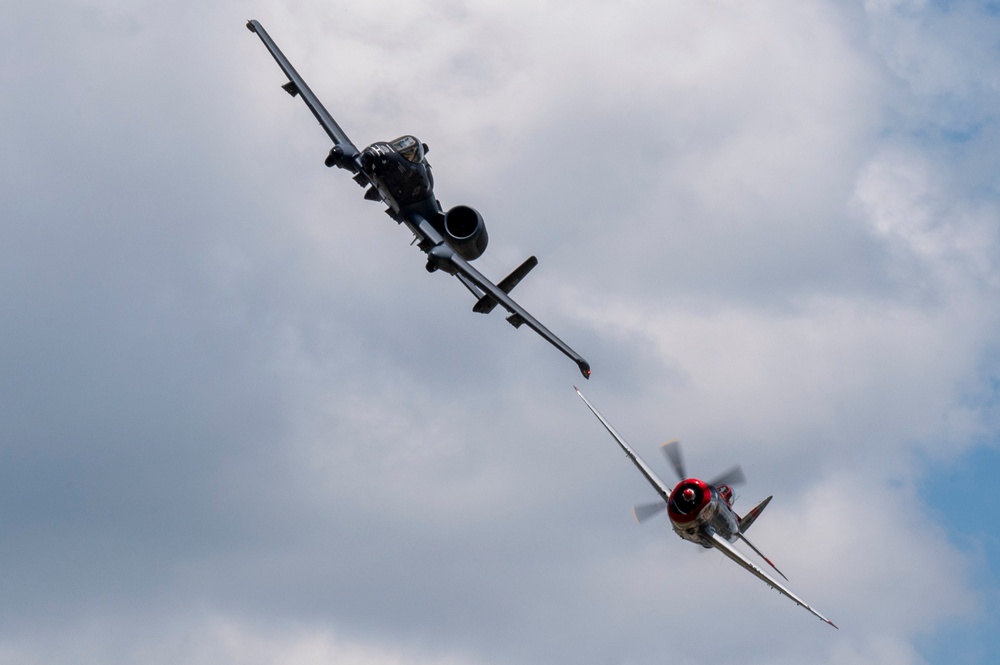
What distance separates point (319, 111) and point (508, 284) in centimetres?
1152

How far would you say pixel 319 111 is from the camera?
222ft

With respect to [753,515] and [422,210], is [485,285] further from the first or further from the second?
[753,515]

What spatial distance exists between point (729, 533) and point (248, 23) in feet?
117

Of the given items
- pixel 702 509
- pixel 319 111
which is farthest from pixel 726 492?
pixel 319 111

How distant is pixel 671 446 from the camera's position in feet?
263

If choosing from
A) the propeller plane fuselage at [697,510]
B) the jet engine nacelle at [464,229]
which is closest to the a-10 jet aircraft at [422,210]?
the jet engine nacelle at [464,229]

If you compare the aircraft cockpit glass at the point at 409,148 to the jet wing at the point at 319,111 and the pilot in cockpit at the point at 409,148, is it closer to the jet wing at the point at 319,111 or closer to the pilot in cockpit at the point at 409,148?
the pilot in cockpit at the point at 409,148

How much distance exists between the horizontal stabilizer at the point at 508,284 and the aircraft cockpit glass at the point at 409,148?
21.9 feet

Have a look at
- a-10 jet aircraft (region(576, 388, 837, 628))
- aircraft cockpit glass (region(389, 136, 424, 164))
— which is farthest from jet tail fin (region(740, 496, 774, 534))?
aircraft cockpit glass (region(389, 136, 424, 164))

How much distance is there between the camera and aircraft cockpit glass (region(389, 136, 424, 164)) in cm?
6612

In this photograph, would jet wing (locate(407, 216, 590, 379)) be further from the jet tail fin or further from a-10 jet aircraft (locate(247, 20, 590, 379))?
the jet tail fin

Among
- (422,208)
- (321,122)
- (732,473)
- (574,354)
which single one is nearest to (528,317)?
(574,354)

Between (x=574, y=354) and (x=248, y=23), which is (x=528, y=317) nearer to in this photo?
(x=574, y=354)

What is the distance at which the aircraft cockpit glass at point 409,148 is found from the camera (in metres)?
66.1
